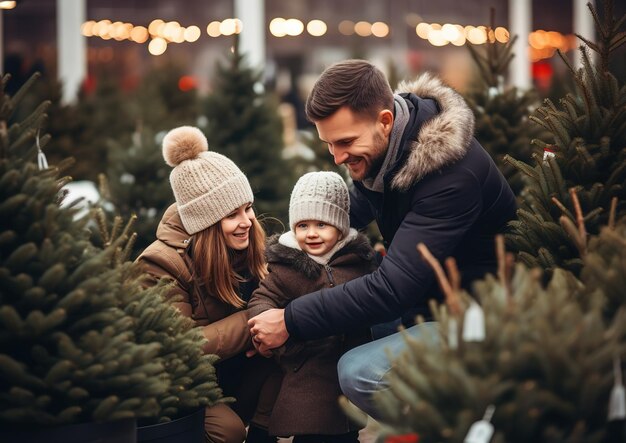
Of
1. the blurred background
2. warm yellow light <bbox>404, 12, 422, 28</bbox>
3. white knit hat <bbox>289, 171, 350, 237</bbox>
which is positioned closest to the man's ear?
white knit hat <bbox>289, 171, 350, 237</bbox>

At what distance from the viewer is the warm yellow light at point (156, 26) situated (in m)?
12.3

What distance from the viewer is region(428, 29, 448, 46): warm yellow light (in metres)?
13.0

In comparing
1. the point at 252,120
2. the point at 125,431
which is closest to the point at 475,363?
the point at 125,431

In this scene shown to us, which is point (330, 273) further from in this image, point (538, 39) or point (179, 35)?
point (538, 39)

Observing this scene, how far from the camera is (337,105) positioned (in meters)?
3.85

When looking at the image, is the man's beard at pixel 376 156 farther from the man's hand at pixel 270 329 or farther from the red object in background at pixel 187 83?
the red object in background at pixel 187 83

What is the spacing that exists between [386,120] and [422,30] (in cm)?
949

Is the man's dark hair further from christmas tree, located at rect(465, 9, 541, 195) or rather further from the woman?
christmas tree, located at rect(465, 9, 541, 195)

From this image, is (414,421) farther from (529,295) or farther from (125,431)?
(125,431)

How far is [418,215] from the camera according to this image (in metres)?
3.78

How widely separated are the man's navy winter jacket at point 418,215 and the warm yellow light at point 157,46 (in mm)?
9161

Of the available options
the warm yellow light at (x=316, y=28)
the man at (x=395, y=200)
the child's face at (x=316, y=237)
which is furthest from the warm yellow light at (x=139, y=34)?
the man at (x=395, y=200)

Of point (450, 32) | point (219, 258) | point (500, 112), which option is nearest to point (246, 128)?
point (500, 112)

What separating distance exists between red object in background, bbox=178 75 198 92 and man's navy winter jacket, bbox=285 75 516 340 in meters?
8.33
